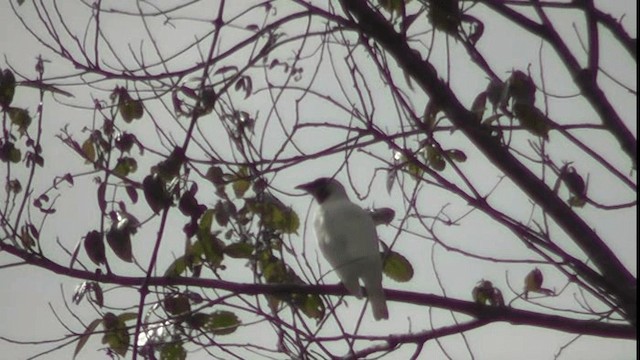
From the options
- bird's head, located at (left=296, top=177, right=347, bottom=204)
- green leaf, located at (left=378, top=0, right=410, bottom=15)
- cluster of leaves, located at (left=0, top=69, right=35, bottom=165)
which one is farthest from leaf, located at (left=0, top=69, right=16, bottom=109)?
bird's head, located at (left=296, top=177, right=347, bottom=204)

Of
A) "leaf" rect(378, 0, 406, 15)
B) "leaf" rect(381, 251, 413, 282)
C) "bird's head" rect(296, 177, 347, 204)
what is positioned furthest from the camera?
"bird's head" rect(296, 177, 347, 204)

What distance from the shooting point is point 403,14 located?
342 centimetres

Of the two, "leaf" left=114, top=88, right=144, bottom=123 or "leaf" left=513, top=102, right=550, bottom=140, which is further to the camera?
"leaf" left=114, top=88, right=144, bottom=123

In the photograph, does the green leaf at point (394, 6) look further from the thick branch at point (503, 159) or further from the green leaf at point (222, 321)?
the green leaf at point (222, 321)

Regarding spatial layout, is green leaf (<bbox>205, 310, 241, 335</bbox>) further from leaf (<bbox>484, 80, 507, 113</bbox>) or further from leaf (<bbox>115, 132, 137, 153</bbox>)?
leaf (<bbox>484, 80, 507, 113</bbox>)

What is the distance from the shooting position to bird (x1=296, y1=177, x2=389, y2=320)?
183 inches

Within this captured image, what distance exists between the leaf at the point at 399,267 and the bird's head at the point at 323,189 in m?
2.16

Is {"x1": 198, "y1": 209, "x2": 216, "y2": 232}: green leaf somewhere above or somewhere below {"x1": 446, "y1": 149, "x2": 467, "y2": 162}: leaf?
below

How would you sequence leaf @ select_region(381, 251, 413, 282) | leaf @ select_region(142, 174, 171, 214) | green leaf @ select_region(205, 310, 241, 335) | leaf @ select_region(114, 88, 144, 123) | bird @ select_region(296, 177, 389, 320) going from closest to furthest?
1. leaf @ select_region(142, 174, 171, 214)
2. green leaf @ select_region(205, 310, 241, 335)
3. leaf @ select_region(114, 88, 144, 123)
4. leaf @ select_region(381, 251, 413, 282)
5. bird @ select_region(296, 177, 389, 320)

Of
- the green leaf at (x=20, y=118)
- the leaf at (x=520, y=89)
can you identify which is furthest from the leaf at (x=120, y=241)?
the leaf at (x=520, y=89)

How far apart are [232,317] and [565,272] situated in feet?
3.70

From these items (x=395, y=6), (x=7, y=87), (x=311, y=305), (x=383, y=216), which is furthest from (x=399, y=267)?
(x=7, y=87)

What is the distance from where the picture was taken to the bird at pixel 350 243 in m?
4.64

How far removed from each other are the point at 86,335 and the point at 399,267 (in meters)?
1.17
